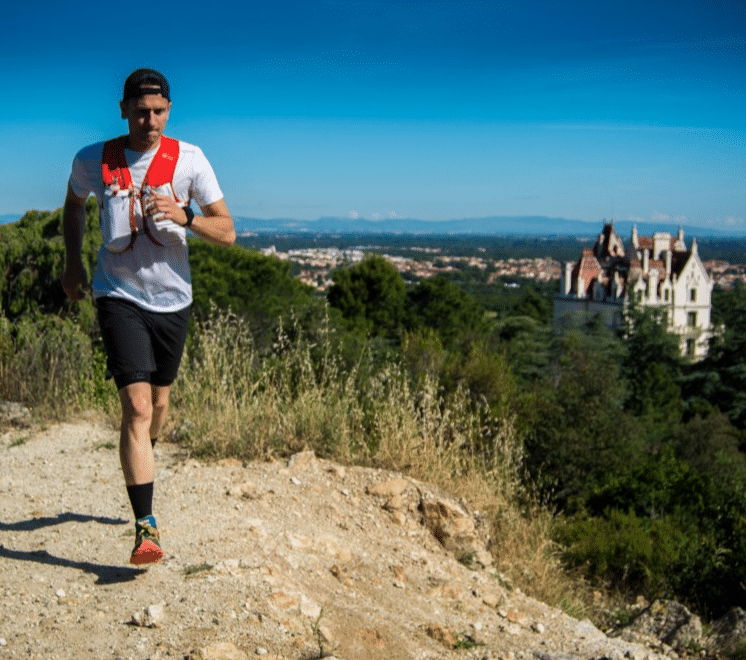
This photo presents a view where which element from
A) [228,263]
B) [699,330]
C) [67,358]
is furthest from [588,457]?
[699,330]

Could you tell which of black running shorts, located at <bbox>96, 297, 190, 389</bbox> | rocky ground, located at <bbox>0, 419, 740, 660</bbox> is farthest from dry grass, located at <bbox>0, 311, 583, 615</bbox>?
black running shorts, located at <bbox>96, 297, 190, 389</bbox>

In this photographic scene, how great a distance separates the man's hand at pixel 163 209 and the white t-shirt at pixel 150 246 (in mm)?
59

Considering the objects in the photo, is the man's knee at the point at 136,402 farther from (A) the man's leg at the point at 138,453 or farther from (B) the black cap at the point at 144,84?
(B) the black cap at the point at 144,84

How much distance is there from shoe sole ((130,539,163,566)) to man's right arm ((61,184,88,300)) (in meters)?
1.23

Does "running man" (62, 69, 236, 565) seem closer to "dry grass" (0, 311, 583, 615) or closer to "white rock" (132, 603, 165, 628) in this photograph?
"white rock" (132, 603, 165, 628)

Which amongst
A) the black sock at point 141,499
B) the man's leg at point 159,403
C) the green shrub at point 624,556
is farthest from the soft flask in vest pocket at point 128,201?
the green shrub at point 624,556

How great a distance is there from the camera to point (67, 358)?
266 inches

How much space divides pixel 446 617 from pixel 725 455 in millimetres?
21360

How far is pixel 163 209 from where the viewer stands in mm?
3238

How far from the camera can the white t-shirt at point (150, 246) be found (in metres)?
3.38

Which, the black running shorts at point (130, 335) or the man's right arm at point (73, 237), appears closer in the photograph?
the black running shorts at point (130, 335)

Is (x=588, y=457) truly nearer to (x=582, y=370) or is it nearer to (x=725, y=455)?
(x=582, y=370)

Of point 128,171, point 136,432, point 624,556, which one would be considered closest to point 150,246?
point 128,171

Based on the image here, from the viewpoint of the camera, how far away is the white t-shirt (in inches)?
133
